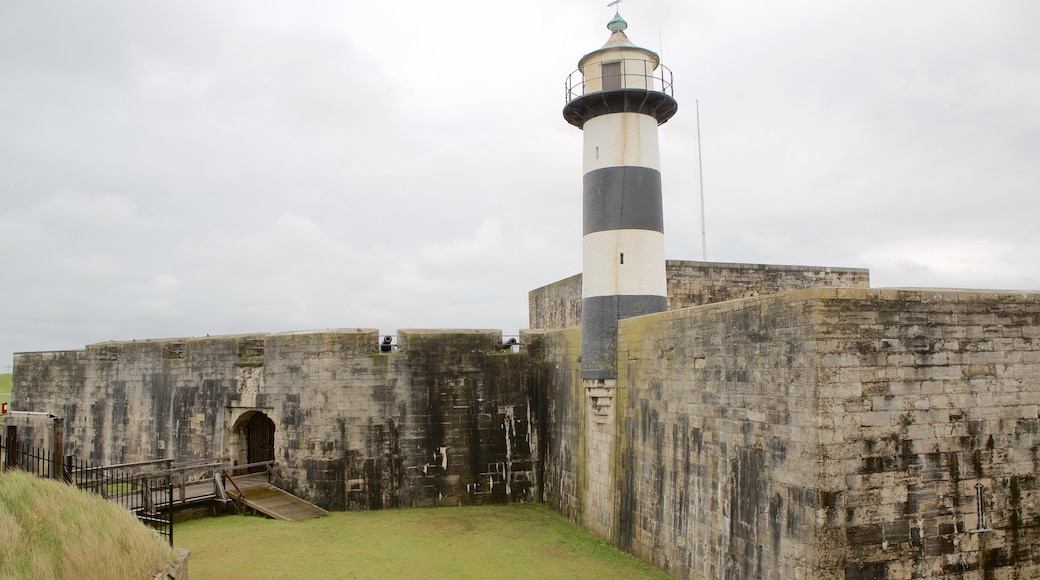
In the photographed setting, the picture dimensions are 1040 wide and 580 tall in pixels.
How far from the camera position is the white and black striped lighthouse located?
11742 millimetres

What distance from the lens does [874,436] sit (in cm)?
711

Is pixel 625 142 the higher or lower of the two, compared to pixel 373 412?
higher

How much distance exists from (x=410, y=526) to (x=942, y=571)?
8.52 m

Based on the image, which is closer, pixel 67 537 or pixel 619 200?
pixel 67 537

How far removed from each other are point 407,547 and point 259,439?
240 inches

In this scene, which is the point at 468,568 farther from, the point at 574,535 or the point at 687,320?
the point at 687,320

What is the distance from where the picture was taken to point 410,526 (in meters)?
12.9

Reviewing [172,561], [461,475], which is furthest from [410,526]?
[172,561]

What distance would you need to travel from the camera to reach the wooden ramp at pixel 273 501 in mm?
13430

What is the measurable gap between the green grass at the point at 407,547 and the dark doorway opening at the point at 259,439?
2.82 metres

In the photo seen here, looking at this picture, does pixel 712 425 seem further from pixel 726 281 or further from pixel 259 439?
pixel 259 439

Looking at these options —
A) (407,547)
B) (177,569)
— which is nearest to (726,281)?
(407,547)

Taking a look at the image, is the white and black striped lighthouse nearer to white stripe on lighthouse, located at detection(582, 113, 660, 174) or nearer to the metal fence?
white stripe on lighthouse, located at detection(582, 113, 660, 174)

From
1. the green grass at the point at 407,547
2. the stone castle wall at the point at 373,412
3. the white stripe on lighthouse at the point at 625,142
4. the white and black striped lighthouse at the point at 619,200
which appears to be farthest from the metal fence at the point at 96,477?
the white stripe on lighthouse at the point at 625,142
